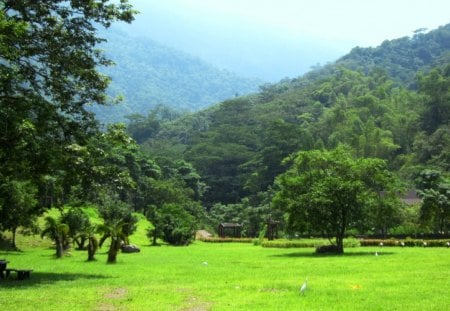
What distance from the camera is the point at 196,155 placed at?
112 meters

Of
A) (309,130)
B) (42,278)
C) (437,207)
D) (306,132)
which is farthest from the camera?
(309,130)

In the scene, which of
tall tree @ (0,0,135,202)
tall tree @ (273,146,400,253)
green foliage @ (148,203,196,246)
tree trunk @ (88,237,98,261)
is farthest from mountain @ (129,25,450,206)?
tall tree @ (0,0,135,202)

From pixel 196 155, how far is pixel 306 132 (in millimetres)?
24962

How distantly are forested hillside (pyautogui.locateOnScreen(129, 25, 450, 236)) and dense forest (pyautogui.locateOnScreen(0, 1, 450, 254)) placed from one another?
0.31 m

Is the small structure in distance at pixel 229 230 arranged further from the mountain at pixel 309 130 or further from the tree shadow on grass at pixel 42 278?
the tree shadow on grass at pixel 42 278

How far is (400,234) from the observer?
166ft

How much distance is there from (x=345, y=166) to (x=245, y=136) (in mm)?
84538

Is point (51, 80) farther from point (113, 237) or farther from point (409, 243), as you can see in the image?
point (409, 243)

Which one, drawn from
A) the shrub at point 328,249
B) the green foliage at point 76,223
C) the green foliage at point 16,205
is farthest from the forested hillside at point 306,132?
the green foliage at point 16,205

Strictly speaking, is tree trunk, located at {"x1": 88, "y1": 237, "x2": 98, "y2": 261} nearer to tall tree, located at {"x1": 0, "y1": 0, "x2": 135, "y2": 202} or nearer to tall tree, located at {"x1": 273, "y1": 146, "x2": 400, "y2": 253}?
tall tree, located at {"x1": 0, "y1": 0, "x2": 135, "y2": 202}

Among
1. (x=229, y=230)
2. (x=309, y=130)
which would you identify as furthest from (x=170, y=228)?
(x=309, y=130)

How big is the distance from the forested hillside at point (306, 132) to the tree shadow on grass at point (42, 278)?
51081mm

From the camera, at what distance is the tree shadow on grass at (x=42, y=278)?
17.5 m

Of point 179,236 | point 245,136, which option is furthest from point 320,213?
point 245,136
